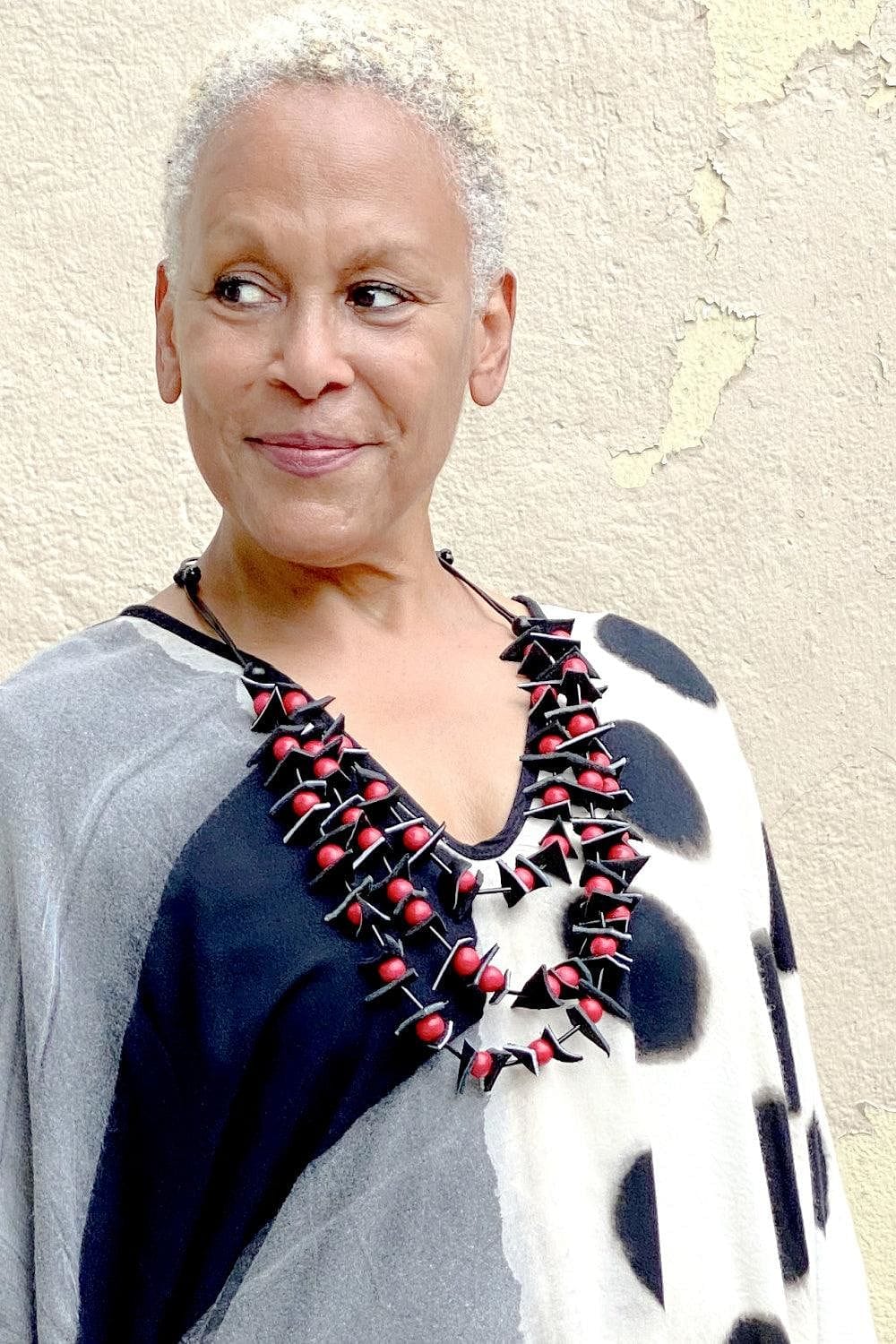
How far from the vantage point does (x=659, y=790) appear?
1.76 metres

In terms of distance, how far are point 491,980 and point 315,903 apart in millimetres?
170

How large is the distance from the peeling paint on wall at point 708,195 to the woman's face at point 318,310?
112 cm

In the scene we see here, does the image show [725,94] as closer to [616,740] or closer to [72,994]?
[616,740]

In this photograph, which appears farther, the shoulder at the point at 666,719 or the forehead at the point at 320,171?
the shoulder at the point at 666,719

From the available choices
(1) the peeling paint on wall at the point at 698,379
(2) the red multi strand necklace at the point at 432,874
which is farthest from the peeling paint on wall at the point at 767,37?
(2) the red multi strand necklace at the point at 432,874

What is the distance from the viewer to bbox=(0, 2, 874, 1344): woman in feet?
4.86

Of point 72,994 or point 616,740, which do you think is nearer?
point 72,994

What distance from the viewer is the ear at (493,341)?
5.68ft

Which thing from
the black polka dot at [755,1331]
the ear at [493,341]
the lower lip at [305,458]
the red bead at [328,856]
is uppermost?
the ear at [493,341]

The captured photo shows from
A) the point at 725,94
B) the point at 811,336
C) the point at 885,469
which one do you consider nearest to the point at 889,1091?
the point at 885,469

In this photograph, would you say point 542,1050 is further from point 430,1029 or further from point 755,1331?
point 755,1331

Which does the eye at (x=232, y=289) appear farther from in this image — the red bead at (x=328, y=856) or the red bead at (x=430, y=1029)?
the red bead at (x=430, y=1029)

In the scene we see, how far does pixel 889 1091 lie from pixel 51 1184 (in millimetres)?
1765

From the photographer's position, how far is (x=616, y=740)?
1.77 m
